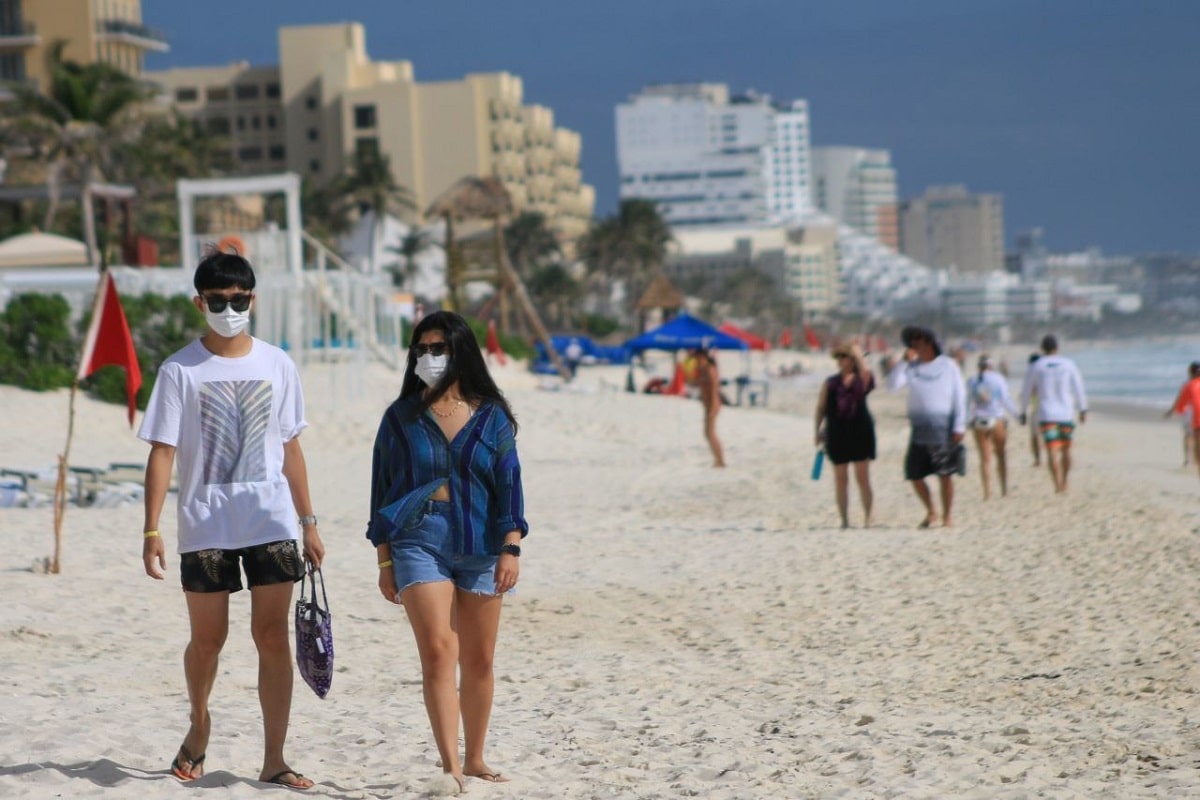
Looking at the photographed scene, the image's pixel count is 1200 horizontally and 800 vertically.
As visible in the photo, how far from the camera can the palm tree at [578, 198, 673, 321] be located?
101m

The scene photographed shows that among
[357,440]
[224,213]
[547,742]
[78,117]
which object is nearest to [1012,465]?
[357,440]

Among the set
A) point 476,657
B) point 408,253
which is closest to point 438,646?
point 476,657

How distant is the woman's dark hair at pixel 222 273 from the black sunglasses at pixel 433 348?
53 centimetres

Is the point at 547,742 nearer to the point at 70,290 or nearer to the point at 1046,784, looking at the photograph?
the point at 1046,784

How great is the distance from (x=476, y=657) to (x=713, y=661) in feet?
10.2

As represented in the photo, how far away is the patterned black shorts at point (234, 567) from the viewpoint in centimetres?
465

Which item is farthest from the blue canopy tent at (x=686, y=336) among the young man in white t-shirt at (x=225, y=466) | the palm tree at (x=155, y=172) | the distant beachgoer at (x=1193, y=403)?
the palm tree at (x=155, y=172)

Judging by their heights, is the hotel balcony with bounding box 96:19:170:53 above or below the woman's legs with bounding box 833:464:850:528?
above

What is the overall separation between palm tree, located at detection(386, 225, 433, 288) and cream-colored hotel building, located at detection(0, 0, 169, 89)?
50.6 feet

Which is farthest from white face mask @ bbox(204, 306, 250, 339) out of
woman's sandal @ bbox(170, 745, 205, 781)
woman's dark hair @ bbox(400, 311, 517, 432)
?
woman's sandal @ bbox(170, 745, 205, 781)

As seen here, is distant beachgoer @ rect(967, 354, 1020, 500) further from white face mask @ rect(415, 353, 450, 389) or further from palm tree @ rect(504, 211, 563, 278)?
palm tree @ rect(504, 211, 563, 278)

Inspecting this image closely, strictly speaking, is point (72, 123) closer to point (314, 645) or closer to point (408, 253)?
point (408, 253)

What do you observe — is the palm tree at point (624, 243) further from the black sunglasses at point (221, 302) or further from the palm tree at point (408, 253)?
the black sunglasses at point (221, 302)

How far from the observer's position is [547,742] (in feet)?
19.8
